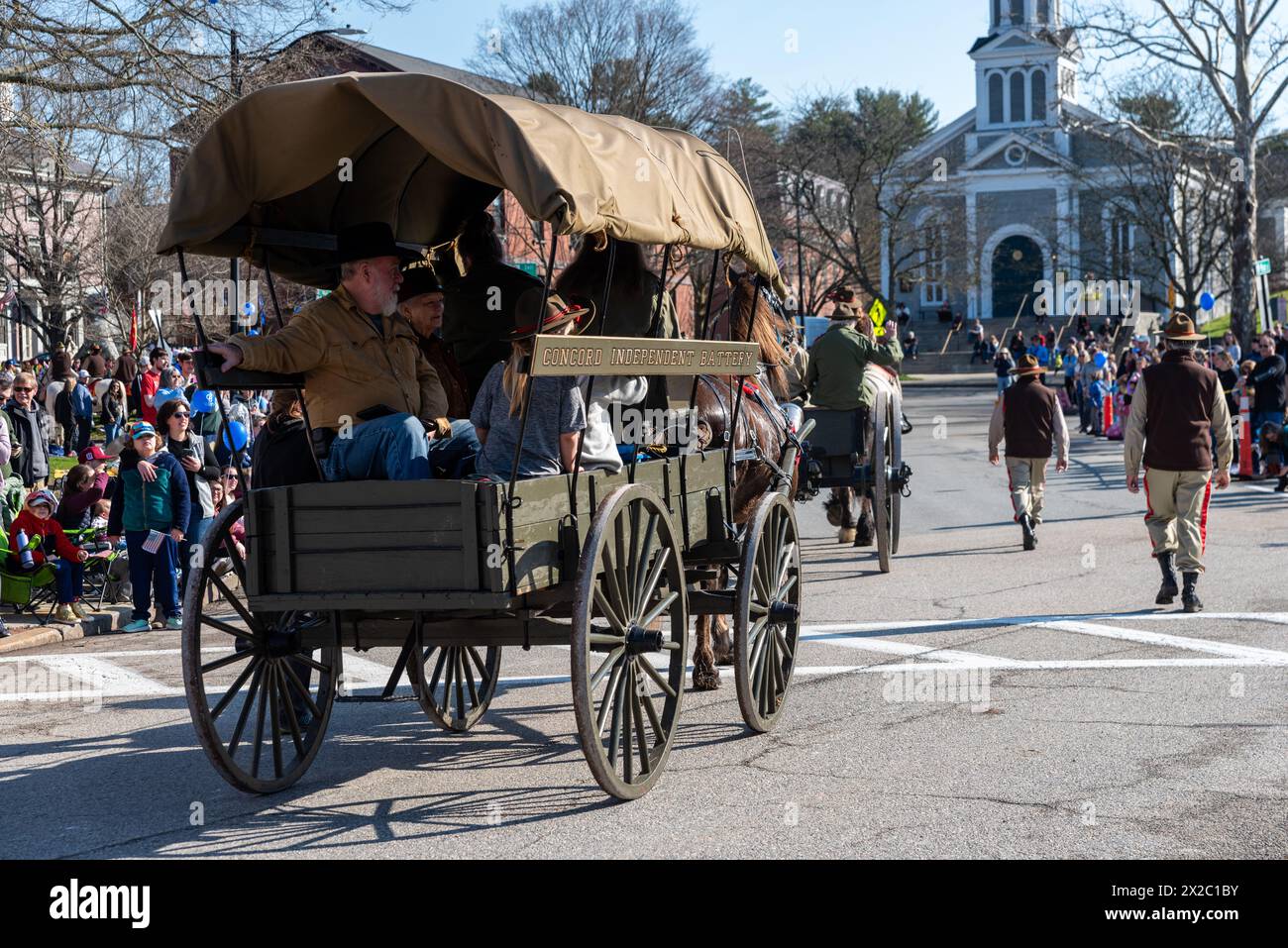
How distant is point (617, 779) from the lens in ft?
20.0

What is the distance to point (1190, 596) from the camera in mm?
11047

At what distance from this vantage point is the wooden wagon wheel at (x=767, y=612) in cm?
712

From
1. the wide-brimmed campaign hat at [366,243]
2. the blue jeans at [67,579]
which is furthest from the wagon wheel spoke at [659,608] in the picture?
the blue jeans at [67,579]

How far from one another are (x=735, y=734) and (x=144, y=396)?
19.0 metres

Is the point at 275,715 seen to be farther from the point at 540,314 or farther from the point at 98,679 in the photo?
the point at 98,679

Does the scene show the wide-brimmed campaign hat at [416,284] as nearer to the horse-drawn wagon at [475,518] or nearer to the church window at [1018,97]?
the horse-drawn wagon at [475,518]

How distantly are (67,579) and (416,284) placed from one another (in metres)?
6.66

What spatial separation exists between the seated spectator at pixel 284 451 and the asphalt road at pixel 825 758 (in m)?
1.36

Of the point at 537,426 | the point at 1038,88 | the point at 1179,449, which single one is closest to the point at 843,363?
the point at 1179,449

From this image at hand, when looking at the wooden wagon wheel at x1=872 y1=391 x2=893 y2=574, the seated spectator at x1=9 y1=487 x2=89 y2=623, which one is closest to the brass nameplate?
the wooden wagon wheel at x1=872 y1=391 x2=893 y2=574

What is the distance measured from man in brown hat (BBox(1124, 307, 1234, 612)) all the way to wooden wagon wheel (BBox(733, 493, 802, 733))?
4.33 metres

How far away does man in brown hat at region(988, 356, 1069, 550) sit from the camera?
1532 centimetres

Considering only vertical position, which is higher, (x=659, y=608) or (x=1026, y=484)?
(x=1026, y=484)
